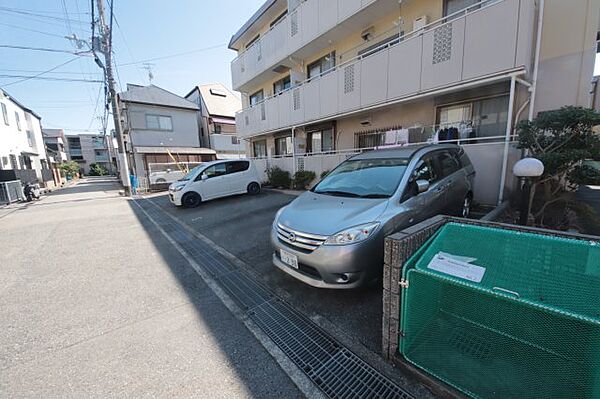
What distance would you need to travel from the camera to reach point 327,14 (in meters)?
7.85

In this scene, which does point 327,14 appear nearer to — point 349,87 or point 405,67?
point 349,87

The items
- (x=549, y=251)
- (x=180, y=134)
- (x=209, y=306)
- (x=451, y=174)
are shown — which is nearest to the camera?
(x=549, y=251)

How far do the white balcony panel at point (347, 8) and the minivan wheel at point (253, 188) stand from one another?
257 inches

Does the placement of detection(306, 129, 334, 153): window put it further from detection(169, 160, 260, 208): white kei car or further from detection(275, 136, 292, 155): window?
detection(169, 160, 260, 208): white kei car

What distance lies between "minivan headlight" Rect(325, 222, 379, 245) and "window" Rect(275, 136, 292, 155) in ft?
32.0

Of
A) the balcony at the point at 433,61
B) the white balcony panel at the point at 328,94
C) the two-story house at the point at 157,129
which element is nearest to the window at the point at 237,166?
the balcony at the point at 433,61

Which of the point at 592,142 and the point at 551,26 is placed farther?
the point at 551,26

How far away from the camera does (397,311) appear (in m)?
1.88

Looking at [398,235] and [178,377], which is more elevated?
[398,235]

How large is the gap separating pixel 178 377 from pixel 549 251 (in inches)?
114

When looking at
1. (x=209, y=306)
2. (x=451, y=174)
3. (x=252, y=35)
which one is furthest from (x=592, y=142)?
(x=252, y=35)

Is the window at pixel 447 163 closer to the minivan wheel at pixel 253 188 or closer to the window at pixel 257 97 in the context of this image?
the minivan wheel at pixel 253 188

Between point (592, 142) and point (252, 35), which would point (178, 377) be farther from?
point (252, 35)

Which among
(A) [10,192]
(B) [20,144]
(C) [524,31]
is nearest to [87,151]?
(B) [20,144]
